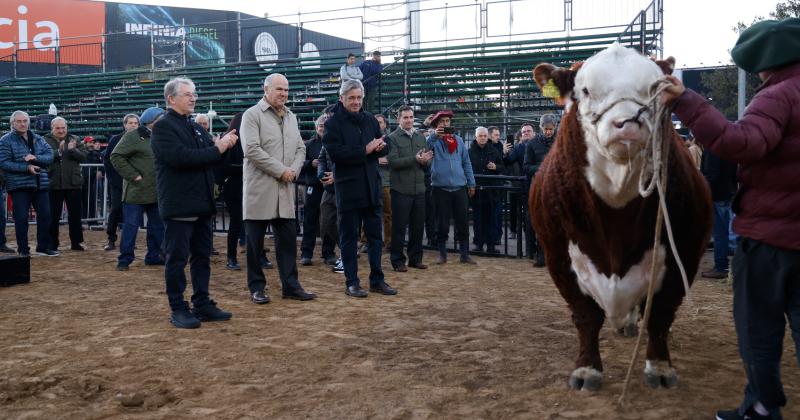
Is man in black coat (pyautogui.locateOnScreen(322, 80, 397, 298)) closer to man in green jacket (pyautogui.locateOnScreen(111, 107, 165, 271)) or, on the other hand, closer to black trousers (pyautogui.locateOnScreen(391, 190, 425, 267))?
black trousers (pyautogui.locateOnScreen(391, 190, 425, 267))

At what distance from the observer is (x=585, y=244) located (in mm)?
3711

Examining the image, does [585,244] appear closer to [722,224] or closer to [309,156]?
[722,224]

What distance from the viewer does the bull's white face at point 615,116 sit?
295 centimetres

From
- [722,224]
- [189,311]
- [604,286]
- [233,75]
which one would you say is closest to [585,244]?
[604,286]

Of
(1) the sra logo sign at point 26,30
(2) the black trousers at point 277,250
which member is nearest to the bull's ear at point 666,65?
(2) the black trousers at point 277,250

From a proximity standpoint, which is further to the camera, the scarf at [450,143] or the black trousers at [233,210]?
the scarf at [450,143]

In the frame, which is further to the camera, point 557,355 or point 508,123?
point 508,123

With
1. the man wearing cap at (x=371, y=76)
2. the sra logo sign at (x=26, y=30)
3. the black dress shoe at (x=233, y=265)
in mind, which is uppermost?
the sra logo sign at (x=26, y=30)

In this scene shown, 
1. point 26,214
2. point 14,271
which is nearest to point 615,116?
point 14,271

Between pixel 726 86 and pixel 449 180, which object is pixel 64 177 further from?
pixel 726 86

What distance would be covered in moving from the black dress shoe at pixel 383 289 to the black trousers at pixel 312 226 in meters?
2.06

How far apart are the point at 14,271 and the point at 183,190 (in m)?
3.12

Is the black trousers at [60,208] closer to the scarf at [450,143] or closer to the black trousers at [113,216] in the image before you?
the black trousers at [113,216]

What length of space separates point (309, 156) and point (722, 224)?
497 centimetres
